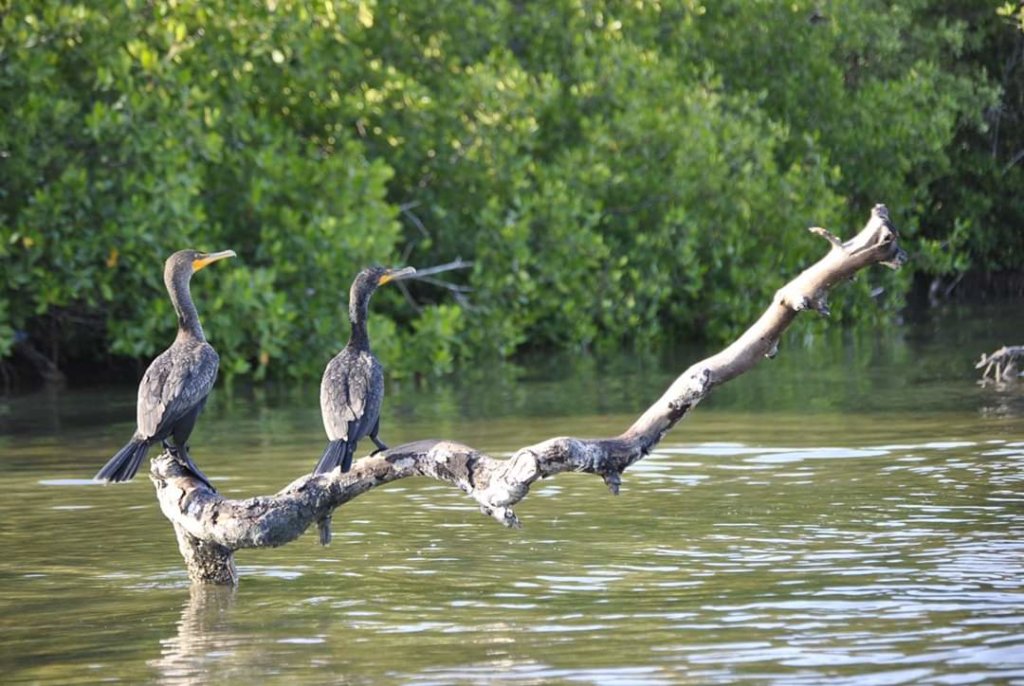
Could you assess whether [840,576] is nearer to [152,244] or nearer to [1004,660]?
[1004,660]

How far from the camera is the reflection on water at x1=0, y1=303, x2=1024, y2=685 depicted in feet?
21.8

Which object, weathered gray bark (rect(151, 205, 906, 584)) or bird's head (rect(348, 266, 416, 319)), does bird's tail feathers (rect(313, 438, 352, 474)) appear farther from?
bird's head (rect(348, 266, 416, 319))

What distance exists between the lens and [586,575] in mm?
8352

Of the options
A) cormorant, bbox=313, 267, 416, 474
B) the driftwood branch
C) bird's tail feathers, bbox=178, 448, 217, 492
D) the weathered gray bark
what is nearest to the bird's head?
cormorant, bbox=313, 267, 416, 474

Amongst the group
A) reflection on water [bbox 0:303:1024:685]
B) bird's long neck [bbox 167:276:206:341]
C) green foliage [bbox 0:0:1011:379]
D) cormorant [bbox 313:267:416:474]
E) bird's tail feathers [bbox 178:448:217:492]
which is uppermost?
green foliage [bbox 0:0:1011:379]

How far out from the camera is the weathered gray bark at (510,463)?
6.84 m

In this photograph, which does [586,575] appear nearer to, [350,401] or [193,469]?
[350,401]

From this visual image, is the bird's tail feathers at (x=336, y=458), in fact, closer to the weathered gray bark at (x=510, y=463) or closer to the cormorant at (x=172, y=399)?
the weathered gray bark at (x=510, y=463)

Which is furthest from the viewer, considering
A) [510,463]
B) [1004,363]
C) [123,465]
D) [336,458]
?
[1004,363]

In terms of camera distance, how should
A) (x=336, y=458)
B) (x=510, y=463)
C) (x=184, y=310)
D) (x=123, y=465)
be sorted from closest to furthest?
1. (x=510, y=463)
2. (x=336, y=458)
3. (x=123, y=465)
4. (x=184, y=310)

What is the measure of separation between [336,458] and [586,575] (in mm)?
1276

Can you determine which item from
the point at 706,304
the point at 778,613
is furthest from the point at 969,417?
the point at 706,304

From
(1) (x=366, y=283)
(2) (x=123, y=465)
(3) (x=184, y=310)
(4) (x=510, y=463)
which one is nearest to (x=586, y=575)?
(4) (x=510, y=463)

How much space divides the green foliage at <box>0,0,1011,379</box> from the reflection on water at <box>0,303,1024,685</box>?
539 centimetres
